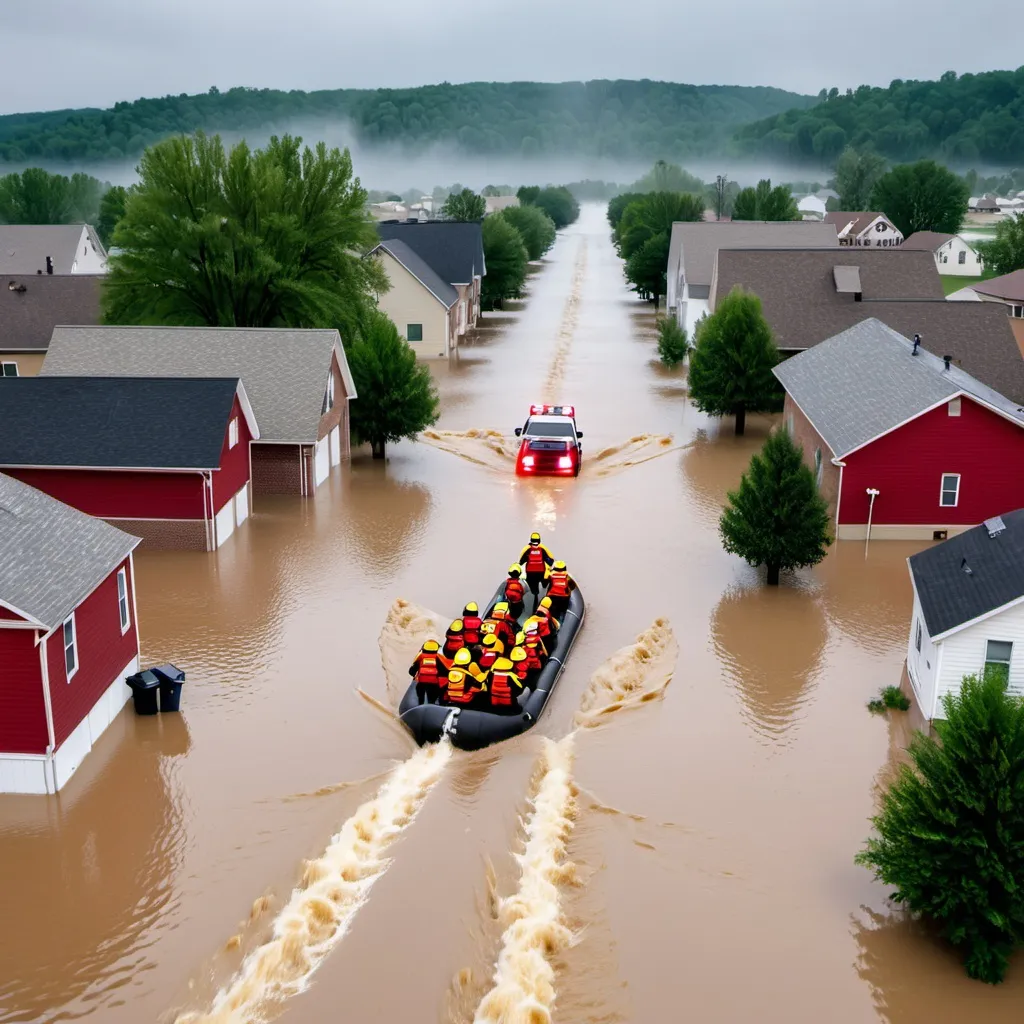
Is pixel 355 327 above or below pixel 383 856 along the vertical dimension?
above

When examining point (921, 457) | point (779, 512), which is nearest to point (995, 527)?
point (779, 512)

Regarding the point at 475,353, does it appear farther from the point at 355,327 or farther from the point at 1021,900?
the point at 1021,900

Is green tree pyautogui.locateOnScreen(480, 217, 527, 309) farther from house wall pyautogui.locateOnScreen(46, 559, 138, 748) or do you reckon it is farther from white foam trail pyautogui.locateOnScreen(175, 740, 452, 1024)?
white foam trail pyautogui.locateOnScreen(175, 740, 452, 1024)

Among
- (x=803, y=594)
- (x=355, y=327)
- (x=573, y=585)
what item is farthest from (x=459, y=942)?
(x=355, y=327)

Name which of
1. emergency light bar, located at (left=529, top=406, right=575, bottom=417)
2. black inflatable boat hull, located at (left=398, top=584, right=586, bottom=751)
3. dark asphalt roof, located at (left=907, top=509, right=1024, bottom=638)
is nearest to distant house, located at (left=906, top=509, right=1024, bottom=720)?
dark asphalt roof, located at (left=907, top=509, right=1024, bottom=638)

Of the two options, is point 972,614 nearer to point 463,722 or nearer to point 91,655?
point 463,722

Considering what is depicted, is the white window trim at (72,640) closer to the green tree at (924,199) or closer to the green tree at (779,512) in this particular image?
the green tree at (779,512)

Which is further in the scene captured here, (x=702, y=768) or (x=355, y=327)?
(x=355, y=327)
